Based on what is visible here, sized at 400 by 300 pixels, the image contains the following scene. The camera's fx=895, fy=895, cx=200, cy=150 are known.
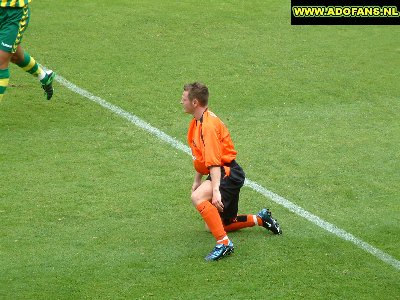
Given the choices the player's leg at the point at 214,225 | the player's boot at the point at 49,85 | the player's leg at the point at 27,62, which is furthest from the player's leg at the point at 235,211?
the player's boot at the point at 49,85

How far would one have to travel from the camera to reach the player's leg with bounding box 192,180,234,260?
7207mm

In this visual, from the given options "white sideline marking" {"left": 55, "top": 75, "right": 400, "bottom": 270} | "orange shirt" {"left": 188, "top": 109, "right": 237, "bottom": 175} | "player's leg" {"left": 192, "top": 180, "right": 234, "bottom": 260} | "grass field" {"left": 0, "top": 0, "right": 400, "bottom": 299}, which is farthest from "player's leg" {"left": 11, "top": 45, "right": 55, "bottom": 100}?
"player's leg" {"left": 192, "top": 180, "right": 234, "bottom": 260}

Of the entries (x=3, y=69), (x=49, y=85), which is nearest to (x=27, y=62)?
(x=49, y=85)

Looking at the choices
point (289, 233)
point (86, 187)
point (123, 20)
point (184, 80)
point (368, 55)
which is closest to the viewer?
point (289, 233)

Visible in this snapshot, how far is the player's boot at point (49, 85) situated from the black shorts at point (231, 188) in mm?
3597

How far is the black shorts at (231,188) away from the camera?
7441 millimetres

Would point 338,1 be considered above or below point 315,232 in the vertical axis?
above

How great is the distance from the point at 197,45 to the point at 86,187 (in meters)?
4.71

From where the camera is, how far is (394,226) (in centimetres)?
791

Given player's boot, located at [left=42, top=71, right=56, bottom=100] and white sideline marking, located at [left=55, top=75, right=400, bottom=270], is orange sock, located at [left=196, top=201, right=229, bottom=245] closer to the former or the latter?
white sideline marking, located at [left=55, top=75, right=400, bottom=270]

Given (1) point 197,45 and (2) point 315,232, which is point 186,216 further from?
(1) point 197,45

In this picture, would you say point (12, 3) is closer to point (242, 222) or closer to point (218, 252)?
point (242, 222)

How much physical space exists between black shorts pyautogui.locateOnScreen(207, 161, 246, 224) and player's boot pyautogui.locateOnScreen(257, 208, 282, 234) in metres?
0.26

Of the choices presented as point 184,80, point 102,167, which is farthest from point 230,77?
point 102,167
